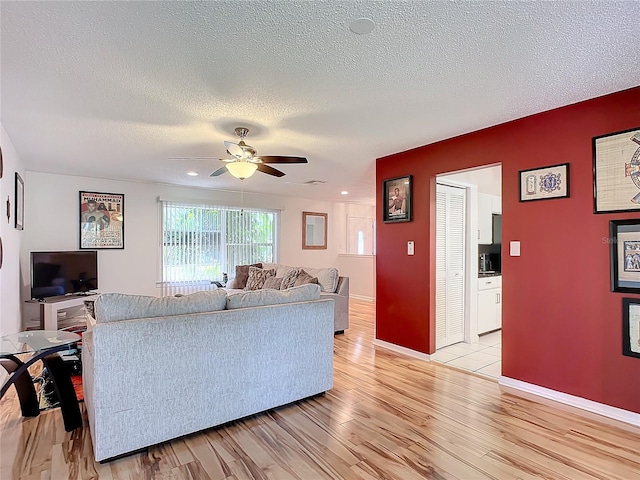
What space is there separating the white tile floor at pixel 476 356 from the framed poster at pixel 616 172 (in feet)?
5.83

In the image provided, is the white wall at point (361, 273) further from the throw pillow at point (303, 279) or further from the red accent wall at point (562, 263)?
the red accent wall at point (562, 263)

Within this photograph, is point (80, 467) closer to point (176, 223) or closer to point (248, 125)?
point (248, 125)

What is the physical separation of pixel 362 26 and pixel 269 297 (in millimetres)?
1821

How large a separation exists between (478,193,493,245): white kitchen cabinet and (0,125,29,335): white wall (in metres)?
5.39

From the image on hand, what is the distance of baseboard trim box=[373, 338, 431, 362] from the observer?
3756 mm

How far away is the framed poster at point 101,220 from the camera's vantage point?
17.7 ft

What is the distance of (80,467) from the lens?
1.89 metres

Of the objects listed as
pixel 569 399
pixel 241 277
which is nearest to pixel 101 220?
pixel 241 277

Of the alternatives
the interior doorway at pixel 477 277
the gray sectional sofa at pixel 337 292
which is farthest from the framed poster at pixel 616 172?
the gray sectional sofa at pixel 337 292

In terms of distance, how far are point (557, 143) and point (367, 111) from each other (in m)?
1.56

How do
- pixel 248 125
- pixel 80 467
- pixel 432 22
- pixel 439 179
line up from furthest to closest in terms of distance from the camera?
pixel 439 179 → pixel 248 125 → pixel 80 467 → pixel 432 22

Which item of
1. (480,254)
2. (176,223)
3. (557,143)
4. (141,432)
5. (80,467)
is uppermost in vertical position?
(557,143)

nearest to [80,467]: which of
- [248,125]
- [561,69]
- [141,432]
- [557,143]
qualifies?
[141,432]

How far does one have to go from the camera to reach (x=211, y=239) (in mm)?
6703
